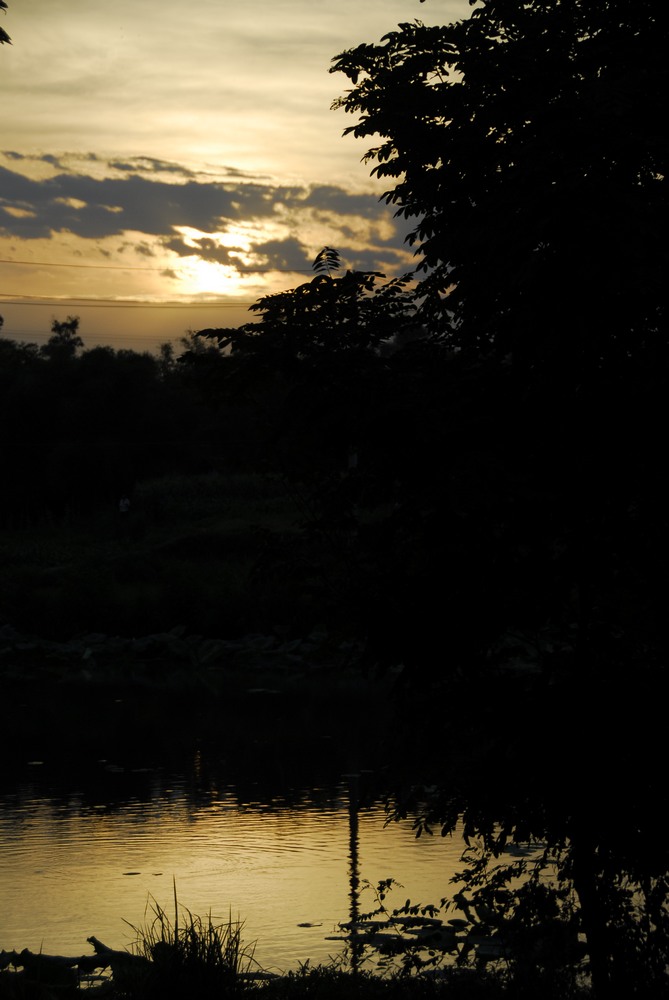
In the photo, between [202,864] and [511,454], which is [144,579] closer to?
[202,864]

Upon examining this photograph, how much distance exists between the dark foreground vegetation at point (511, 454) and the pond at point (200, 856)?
98 centimetres

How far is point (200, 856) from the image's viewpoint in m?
14.7

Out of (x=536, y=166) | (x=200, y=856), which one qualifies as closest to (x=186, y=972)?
(x=536, y=166)

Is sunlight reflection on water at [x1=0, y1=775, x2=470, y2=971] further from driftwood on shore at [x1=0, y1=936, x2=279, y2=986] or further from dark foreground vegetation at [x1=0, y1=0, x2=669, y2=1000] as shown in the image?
dark foreground vegetation at [x1=0, y1=0, x2=669, y2=1000]

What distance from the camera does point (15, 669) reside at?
38344mm

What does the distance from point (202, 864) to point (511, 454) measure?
329 inches

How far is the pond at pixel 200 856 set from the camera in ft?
38.0

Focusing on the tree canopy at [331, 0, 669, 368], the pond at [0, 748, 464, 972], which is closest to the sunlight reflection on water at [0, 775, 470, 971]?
the pond at [0, 748, 464, 972]

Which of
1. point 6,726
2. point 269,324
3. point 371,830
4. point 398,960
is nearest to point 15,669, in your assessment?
point 6,726

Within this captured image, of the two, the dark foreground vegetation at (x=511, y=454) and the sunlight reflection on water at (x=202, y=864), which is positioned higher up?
the dark foreground vegetation at (x=511, y=454)

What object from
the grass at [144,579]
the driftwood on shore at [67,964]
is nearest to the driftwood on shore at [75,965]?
the driftwood on shore at [67,964]

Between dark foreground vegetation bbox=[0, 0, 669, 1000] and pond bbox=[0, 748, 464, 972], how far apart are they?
980 mm

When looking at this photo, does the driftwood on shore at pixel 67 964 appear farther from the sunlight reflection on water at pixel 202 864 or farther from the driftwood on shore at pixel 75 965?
the sunlight reflection on water at pixel 202 864

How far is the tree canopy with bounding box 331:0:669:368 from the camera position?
698 centimetres
